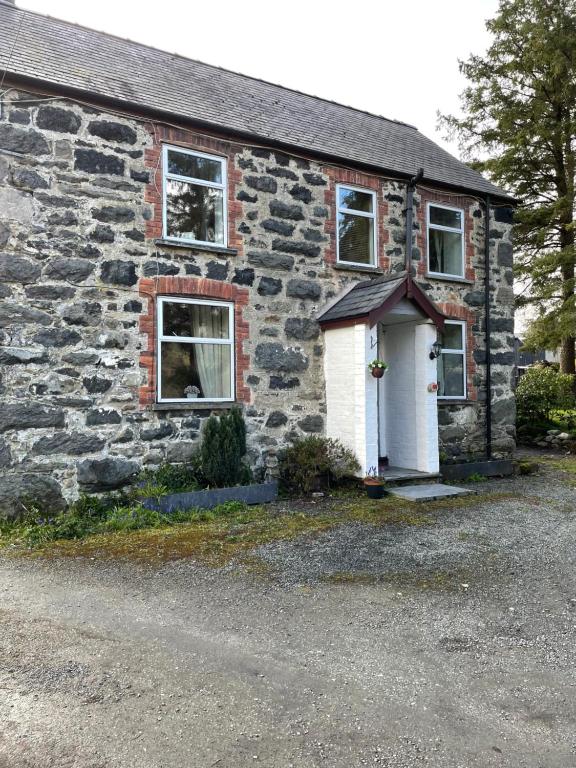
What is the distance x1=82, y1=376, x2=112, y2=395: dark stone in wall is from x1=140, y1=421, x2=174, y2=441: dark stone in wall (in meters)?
0.86

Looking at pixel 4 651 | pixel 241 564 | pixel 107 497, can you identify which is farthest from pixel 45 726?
pixel 107 497

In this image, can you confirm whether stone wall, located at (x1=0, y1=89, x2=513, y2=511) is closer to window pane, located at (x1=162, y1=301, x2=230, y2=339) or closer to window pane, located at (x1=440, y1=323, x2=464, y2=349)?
window pane, located at (x1=162, y1=301, x2=230, y2=339)

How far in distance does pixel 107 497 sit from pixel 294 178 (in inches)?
250

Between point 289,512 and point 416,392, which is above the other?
point 416,392

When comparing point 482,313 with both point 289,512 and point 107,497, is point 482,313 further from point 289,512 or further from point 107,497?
point 107,497

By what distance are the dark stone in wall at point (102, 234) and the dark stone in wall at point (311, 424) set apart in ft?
14.3

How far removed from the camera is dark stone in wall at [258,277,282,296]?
9.57 metres

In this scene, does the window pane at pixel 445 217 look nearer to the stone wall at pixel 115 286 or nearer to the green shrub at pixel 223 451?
the stone wall at pixel 115 286

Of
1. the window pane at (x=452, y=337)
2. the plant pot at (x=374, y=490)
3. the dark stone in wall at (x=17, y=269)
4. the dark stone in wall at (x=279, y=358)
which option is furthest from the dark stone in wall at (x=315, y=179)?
the plant pot at (x=374, y=490)

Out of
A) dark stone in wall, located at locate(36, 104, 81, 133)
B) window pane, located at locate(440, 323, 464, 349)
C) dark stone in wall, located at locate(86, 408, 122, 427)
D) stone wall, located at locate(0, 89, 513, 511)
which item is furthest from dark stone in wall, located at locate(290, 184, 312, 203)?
dark stone in wall, located at locate(86, 408, 122, 427)

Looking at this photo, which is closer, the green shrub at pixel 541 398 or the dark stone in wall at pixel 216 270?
the dark stone in wall at pixel 216 270

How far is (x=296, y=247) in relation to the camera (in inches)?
392

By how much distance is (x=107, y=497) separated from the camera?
8.05 metres

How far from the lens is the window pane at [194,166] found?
9000mm
